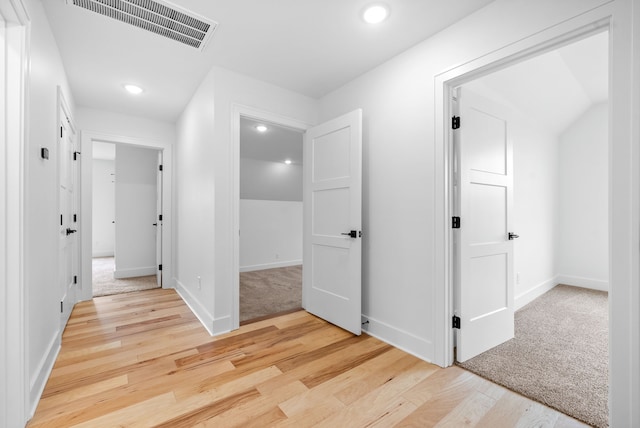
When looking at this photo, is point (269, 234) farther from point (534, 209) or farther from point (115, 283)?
point (534, 209)

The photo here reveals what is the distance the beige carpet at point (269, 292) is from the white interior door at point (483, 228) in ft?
6.31

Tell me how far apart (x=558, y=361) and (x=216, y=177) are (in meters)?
3.18

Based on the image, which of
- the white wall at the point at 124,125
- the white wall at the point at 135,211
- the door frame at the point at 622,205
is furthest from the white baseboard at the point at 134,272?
the door frame at the point at 622,205

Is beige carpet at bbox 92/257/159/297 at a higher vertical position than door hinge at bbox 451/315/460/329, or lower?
lower

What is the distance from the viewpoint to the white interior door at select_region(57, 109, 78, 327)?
259 centimetres

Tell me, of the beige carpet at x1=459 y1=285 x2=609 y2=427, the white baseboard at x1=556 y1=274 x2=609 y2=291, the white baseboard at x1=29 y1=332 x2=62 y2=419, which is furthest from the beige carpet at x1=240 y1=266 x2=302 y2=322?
the white baseboard at x1=556 y1=274 x2=609 y2=291

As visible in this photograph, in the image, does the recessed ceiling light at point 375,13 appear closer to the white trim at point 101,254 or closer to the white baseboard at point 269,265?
the white baseboard at point 269,265

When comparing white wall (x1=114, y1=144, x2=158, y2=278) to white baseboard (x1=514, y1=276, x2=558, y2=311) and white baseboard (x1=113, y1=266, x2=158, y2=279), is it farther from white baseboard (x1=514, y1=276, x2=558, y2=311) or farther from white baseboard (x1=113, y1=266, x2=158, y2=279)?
white baseboard (x1=514, y1=276, x2=558, y2=311)

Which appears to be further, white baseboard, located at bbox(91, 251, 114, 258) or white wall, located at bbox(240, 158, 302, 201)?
white baseboard, located at bbox(91, 251, 114, 258)

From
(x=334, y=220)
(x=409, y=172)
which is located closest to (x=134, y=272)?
(x=334, y=220)

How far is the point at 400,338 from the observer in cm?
229

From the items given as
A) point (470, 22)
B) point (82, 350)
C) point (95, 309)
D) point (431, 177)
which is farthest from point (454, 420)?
point (95, 309)

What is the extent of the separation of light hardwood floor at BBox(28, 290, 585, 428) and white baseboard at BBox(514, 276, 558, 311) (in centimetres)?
192

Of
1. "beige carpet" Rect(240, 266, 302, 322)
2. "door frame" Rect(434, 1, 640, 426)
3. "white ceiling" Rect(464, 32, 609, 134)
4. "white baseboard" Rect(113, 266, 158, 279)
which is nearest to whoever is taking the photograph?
"door frame" Rect(434, 1, 640, 426)
